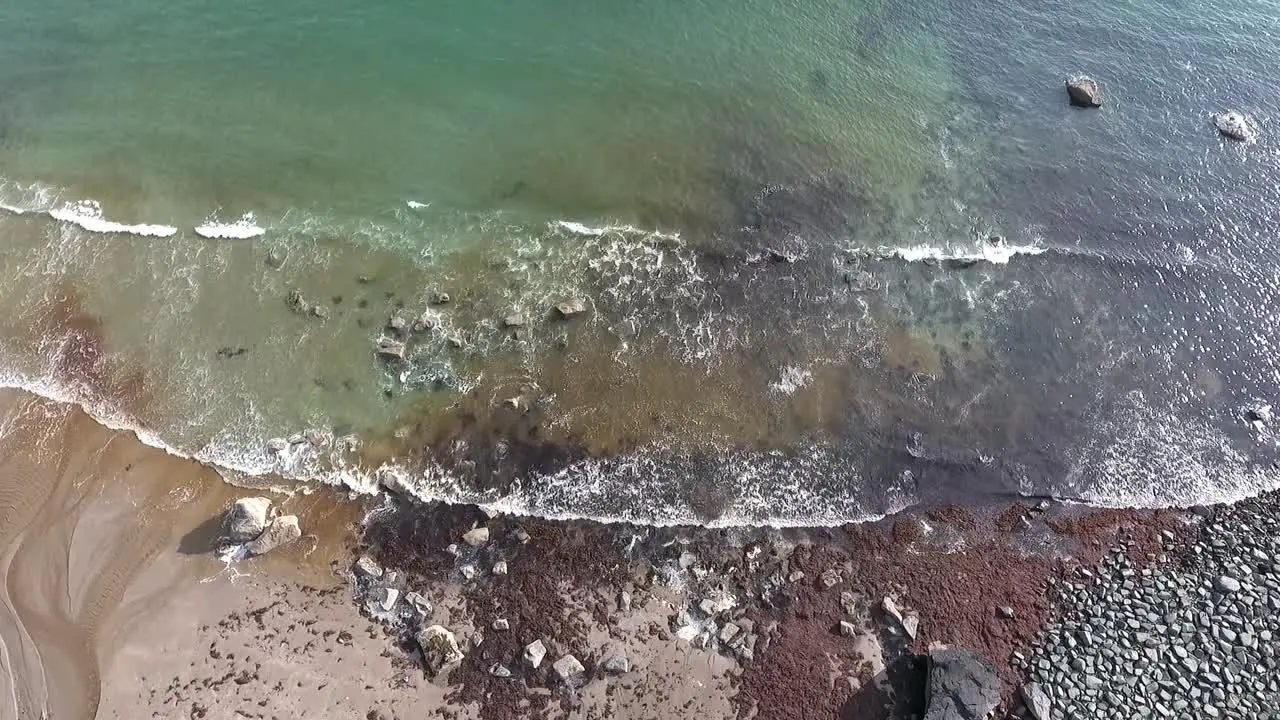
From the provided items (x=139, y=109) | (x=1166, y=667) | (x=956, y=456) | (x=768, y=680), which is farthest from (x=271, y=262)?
(x=1166, y=667)

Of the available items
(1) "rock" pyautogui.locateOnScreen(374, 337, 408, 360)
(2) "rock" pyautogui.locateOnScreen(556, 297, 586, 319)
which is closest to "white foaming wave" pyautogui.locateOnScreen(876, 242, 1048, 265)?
(2) "rock" pyautogui.locateOnScreen(556, 297, 586, 319)

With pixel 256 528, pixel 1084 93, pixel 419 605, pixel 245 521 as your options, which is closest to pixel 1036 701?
pixel 419 605

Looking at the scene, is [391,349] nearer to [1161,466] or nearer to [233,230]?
[233,230]

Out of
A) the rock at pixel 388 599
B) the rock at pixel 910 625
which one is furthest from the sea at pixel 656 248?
the rock at pixel 910 625

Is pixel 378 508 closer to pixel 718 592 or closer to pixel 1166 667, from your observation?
pixel 718 592

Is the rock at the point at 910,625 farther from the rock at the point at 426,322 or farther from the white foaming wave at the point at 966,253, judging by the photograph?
the rock at the point at 426,322

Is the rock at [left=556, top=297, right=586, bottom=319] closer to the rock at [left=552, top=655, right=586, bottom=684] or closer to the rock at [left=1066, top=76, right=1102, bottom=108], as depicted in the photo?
the rock at [left=552, top=655, right=586, bottom=684]
